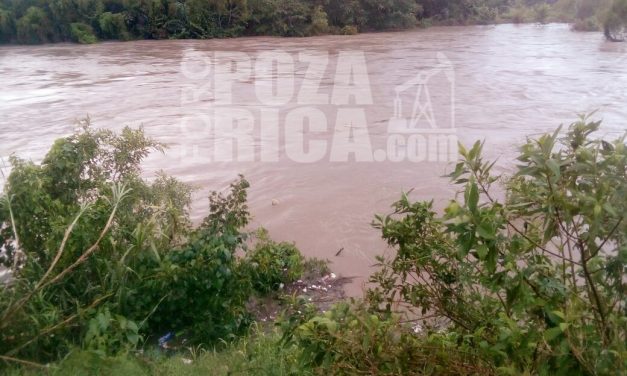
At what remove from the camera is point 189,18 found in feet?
78.0

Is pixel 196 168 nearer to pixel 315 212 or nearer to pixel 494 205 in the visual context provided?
pixel 315 212

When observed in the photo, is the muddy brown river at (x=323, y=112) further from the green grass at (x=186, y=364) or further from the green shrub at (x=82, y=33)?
the green shrub at (x=82, y=33)

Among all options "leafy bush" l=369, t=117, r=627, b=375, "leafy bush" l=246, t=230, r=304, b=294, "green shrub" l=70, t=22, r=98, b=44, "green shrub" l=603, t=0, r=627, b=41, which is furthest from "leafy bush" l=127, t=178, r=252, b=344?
"green shrub" l=70, t=22, r=98, b=44

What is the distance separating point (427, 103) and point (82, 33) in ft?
59.9

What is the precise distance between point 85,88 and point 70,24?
13530mm

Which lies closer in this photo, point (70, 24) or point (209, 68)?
point (209, 68)

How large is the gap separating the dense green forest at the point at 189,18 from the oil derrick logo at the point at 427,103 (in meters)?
11.2

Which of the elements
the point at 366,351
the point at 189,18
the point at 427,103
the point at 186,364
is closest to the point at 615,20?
the point at 427,103

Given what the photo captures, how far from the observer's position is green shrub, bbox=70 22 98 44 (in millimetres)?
23766

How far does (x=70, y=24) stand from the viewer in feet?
80.0

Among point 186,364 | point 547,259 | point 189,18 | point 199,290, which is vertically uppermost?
point 189,18

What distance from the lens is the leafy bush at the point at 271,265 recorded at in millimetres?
4109

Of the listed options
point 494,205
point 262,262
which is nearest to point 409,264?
point 494,205

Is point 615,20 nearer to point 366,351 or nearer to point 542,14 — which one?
point 542,14
